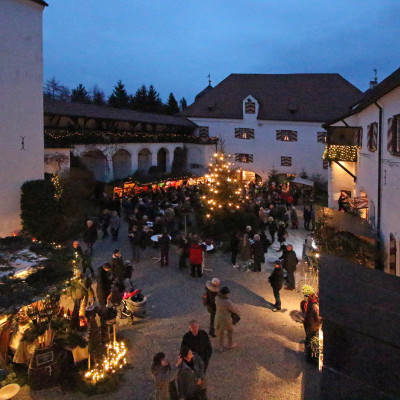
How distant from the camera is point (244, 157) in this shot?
40438 millimetres

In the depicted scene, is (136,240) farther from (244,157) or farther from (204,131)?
(204,131)

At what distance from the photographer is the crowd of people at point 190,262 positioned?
5785 mm

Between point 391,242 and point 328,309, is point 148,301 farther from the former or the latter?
point 328,309

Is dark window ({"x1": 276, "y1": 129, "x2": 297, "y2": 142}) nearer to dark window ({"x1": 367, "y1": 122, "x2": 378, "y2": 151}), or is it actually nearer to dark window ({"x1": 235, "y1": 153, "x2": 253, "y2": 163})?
dark window ({"x1": 235, "y1": 153, "x2": 253, "y2": 163})

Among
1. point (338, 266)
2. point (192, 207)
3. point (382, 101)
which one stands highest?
point (382, 101)

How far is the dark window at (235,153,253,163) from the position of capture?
132 ft

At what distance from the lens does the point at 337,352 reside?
2.30 m

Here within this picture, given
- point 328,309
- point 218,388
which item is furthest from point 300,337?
point 328,309

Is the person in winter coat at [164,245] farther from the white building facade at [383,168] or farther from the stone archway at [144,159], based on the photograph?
the stone archway at [144,159]

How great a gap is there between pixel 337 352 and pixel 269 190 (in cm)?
2716

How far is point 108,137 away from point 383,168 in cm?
2077

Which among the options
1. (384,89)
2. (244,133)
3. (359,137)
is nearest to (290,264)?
(384,89)

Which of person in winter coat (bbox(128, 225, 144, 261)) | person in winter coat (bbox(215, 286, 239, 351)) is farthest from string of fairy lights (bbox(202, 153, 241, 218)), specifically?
person in winter coat (bbox(215, 286, 239, 351))

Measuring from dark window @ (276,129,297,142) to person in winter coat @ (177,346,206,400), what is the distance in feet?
114
